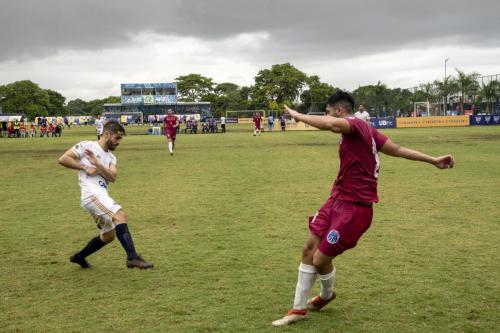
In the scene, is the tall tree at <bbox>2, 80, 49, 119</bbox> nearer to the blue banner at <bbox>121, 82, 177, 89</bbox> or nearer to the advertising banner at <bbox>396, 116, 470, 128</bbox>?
the blue banner at <bbox>121, 82, 177, 89</bbox>

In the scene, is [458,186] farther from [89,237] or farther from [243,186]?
[89,237]

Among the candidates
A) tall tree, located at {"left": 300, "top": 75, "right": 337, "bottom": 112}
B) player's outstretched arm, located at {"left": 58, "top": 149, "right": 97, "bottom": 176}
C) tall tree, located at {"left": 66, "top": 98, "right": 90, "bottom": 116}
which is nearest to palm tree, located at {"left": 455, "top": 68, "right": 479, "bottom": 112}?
tall tree, located at {"left": 300, "top": 75, "right": 337, "bottom": 112}

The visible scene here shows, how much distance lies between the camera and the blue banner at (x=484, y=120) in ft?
180

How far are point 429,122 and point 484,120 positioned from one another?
6.57 meters

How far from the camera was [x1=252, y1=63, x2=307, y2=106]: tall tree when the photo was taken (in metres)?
102

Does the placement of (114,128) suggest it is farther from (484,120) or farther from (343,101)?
(484,120)

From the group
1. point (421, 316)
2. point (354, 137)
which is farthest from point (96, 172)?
point (421, 316)

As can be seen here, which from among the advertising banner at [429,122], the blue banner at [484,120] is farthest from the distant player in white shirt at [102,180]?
the blue banner at [484,120]

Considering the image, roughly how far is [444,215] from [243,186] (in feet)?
18.7

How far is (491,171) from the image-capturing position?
15859 millimetres

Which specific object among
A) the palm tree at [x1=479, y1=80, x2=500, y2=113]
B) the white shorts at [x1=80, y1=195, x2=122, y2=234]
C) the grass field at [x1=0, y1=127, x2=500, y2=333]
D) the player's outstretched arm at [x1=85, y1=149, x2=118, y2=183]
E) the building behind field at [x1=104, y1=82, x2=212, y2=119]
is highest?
the building behind field at [x1=104, y1=82, x2=212, y2=119]

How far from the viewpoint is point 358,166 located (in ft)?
15.5

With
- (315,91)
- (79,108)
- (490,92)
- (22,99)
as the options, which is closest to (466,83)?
(490,92)

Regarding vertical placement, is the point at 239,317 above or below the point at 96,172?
below
